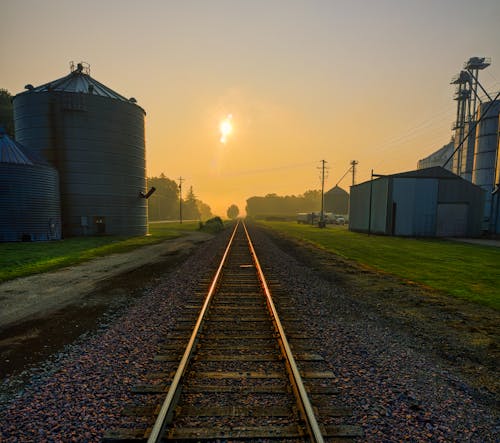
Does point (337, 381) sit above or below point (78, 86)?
below

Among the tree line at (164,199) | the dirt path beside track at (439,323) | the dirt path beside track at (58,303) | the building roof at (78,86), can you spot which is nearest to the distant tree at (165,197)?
the tree line at (164,199)

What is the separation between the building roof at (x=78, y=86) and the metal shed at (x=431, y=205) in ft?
108

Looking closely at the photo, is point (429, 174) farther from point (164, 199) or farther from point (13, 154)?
point (164, 199)

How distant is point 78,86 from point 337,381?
37113mm

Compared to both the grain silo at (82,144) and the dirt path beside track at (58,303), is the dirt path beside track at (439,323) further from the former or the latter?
the grain silo at (82,144)

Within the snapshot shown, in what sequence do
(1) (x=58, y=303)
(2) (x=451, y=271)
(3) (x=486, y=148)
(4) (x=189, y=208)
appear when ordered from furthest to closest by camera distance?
(4) (x=189, y=208) < (3) (x=486, y=148) < (2) (x=451, y=271) < (1) (x=58, y=303)

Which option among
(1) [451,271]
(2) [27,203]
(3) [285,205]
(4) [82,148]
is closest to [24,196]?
(2) [27,203]

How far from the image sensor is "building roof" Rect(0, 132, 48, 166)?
2206cm

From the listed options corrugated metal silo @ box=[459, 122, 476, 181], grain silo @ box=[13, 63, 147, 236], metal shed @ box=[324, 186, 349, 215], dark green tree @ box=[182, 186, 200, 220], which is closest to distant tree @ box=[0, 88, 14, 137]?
grain silo @ box=[13, 63, 147, 236]

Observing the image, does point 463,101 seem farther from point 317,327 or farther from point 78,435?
point 78,435

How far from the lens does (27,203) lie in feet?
73.8

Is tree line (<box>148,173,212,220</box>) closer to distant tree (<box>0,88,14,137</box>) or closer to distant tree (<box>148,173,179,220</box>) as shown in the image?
distant tree (<box>148,173,179,220</box>)

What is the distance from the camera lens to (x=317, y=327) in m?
5.86

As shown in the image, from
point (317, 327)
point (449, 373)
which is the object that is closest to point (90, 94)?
point (317, 327)
